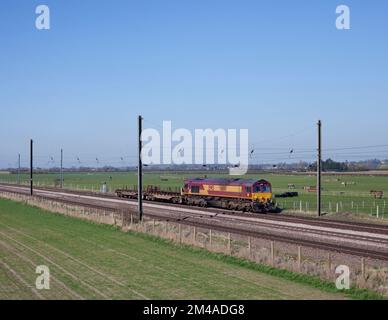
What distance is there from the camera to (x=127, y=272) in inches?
893

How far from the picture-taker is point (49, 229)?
39.2 metres

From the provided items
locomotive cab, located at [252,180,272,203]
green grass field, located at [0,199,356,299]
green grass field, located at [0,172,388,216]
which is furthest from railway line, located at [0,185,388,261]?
green grass field, located at [0,172,388,216]

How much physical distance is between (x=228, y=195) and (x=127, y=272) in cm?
3281

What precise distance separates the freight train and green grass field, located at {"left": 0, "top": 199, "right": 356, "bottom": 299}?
18178mm

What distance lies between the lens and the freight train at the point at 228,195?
2024 inches

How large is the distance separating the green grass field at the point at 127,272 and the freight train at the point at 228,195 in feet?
59.6

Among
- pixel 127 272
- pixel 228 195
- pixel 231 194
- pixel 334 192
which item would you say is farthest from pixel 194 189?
pixel 127 272

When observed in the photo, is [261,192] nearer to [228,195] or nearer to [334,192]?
[228,195]

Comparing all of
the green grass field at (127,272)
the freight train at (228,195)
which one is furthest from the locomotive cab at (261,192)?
the green grass field at (127,272)

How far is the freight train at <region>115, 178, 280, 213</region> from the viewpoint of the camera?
51406 millimetres

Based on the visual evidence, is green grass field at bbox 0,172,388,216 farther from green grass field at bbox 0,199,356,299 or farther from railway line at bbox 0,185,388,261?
green grass field at bbox 0,199,356,299

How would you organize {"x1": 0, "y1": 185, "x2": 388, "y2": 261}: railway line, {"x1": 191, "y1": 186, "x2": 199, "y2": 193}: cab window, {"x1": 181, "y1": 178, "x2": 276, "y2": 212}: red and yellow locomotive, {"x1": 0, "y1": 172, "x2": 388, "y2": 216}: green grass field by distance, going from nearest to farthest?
1. {"x1": 0, "y1": 185, "x2": 388, "y2": 261}: railway line
2. {"x1": 181, "y1": 178, "x2": 276, "y2": 212}: red and yellow locomotive
3. {"x1": 0, "y1": 172, "x2": 388, "y2": 216}: green grass field
4. {"x1": 191, "y1": 186, "x2": 199, "y2": 193}: cab window

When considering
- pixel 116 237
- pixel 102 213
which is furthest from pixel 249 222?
pixel 102 213
